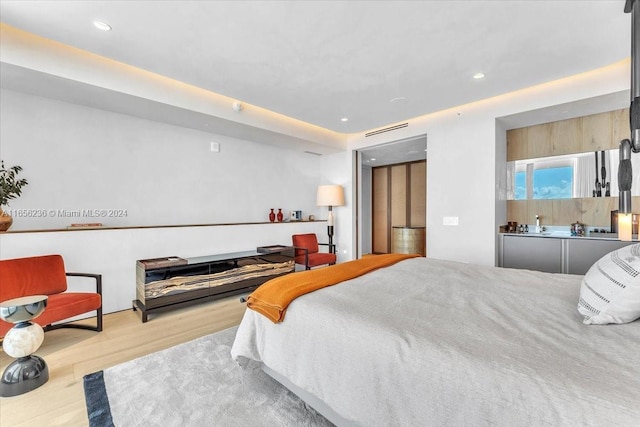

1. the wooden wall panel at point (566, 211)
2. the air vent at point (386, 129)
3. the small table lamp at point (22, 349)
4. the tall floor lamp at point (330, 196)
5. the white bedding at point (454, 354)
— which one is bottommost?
the small table lamp at point (22, 349)

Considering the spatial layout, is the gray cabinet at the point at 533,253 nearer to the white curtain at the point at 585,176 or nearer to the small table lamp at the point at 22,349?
the white curtain at the point at 585,176

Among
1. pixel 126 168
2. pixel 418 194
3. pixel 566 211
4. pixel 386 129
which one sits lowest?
pixel 566 211

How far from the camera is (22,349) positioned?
1.95 meters

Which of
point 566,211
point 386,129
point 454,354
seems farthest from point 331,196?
→ point 454,354

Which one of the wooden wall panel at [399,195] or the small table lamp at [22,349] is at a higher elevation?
the wooden wall panel at [399,195]

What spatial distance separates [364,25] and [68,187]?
3.71 meters

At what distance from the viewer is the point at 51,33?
2.36 metres

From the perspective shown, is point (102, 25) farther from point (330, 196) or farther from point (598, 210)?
point (598, 210)

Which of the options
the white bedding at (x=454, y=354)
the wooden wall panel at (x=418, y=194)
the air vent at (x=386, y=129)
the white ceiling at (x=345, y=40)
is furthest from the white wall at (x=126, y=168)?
the wooden wall panel at (x=418, y=194)

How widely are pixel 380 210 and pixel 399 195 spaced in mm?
727

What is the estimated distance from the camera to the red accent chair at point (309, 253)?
4.68 meters

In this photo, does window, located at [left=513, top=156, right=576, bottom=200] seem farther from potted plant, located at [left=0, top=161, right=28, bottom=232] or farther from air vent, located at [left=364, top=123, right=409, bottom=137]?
potted plant, located at [left=0, top=161, right=28, bottom=232]

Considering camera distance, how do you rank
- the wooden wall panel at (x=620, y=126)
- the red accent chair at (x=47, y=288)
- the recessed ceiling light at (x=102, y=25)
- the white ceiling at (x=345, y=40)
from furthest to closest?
the wooden wall panel at (x=620, y=126) → the red accent chair at (x=47, y=288) → the recessed ceiling light at (x=102, y=25) → the white ceiling at (x=345, y=40)

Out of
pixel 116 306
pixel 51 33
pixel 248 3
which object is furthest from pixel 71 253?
pixel 248 3
